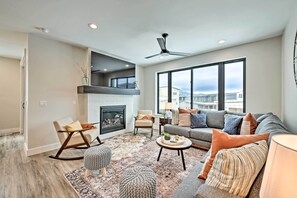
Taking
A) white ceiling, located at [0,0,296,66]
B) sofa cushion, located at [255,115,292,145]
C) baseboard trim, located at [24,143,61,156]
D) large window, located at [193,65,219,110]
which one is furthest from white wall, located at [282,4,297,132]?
baseboard trim, located at [24,143,61,156]

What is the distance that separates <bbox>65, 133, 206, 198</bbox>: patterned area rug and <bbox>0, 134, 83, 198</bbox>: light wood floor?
170 millimetres

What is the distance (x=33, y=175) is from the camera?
228cm

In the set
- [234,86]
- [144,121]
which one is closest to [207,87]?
[234,86]

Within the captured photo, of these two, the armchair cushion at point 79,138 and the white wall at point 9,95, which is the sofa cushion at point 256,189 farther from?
the white wall at point 9,95

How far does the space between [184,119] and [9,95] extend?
19.5 feet

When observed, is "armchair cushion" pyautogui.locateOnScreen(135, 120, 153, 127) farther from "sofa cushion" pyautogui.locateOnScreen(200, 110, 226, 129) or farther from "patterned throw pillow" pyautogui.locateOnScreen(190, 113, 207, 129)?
"sofa cushion" pyautogui.locateOnScreen(200, 110, 226, 129)

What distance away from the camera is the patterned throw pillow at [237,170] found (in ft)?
3.00

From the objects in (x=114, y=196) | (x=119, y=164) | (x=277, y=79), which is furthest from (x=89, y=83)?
(x=277, y=79)

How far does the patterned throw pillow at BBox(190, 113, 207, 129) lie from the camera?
3.68 m

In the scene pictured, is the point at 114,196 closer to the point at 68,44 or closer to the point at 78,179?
the point at 78,179

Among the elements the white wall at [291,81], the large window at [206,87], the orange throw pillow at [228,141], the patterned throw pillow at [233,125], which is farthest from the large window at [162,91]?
the orange throw pillow at [228,141]

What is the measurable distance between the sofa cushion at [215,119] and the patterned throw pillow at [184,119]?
1.69ft

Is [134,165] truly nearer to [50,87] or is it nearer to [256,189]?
[256,189]

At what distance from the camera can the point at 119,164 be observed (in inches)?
104
